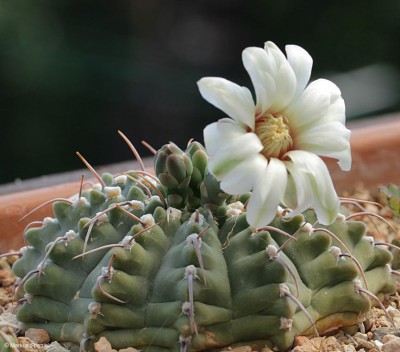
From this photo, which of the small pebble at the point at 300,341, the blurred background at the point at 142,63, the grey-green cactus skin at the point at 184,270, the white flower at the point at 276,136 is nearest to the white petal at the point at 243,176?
the white flower at the point at 276,136

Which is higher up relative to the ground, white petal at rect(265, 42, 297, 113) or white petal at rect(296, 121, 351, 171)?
white petal at rect(265, 42, 297, 113)

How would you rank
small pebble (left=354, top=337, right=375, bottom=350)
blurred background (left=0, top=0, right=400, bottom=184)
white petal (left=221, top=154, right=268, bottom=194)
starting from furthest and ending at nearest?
blurred background (left=0, top=0, right=400, bottom=184) < small pebble (left=354, top=337, right=375, bottom=350) < white petal (left=221, top=154, right=268, bottom=194)

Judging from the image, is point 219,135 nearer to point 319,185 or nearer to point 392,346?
point 319,185

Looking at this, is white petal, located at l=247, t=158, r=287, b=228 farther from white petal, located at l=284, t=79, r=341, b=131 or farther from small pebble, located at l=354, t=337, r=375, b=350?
small pebble, located at l=354, t=337, r=375, b=350

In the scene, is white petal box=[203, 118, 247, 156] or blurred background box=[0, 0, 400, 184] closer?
white petal box=[203, 118, 247, 156]

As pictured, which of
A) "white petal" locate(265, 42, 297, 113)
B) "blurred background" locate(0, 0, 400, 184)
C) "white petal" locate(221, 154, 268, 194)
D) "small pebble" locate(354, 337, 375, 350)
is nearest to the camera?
"white petal" locate(221, 154, 268, 194)

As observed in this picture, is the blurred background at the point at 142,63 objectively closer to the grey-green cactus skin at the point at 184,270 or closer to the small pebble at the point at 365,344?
the grey-green cactus skin at the point at 184,270

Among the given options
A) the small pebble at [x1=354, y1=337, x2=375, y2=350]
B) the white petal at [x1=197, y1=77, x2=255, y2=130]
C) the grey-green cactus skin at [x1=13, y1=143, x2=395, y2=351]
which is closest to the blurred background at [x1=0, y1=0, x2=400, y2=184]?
the grey-green cactus skin at [x1=13, y1=143, x2=395, y2=351]

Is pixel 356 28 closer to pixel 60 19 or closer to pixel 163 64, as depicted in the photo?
pixel 163 64
